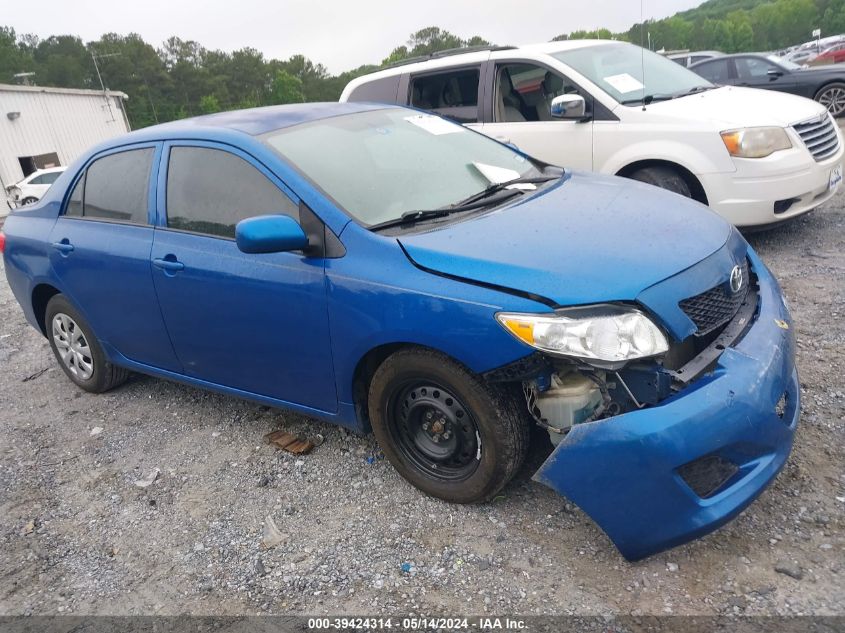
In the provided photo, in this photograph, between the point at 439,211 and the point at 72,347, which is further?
the point at 72,347

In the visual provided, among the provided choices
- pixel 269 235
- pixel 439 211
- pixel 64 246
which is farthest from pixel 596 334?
pixel 64 246

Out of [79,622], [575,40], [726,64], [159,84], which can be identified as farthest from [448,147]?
[159,84]

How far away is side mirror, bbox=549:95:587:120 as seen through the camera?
214 inches

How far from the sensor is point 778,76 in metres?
11.1

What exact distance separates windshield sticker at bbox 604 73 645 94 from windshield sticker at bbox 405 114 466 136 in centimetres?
249

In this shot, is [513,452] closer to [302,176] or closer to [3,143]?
[302,176]

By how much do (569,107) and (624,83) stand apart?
0.69 metres

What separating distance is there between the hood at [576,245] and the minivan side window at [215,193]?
780mm

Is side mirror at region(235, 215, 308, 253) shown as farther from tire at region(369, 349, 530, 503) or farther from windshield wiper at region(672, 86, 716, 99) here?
windshield wiper at region(672, 86, 716, 99)

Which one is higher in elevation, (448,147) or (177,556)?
(448,147)

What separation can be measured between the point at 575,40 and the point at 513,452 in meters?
5.23

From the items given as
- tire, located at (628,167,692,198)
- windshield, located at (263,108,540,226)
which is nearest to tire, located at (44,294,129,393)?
windshield, located at (263,108,540,226)

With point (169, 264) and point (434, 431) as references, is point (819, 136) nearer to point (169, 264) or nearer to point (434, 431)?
point (434, 431)

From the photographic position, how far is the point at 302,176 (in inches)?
114
